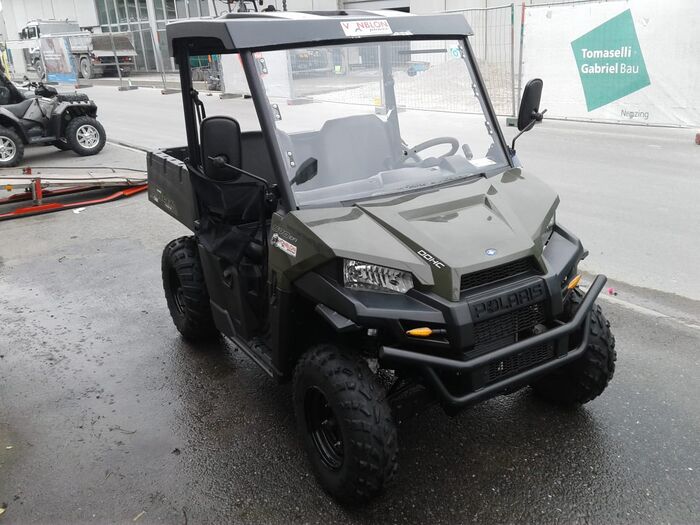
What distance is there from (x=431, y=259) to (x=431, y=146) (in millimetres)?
1177

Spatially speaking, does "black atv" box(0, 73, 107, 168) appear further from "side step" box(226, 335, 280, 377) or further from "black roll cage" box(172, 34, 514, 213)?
"side step" box(226, 335, 280, 377)

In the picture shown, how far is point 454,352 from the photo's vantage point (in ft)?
8.82

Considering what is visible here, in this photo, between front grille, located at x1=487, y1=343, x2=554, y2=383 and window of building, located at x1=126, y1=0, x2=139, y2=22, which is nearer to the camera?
front grille, located at x1=487, y1=343, x2=554, y2=383

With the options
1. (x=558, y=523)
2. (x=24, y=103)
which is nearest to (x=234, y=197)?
(x=558, y=523)

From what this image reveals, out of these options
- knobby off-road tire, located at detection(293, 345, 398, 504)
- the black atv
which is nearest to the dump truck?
the black atv

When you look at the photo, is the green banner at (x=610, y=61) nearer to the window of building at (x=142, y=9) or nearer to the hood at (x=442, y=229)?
the hood at (x=442, y=229)

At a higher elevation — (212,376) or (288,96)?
(288,96)

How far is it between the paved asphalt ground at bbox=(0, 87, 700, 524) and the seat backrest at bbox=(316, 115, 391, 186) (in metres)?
0.52

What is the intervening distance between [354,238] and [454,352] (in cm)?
66

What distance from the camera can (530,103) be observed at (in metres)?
3.61

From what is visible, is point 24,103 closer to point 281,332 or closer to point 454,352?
point 281,332

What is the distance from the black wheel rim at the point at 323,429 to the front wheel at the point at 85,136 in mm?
11134

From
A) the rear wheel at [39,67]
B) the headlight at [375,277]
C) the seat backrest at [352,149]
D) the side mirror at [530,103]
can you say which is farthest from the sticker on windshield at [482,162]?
the rear wheel at [39,67]

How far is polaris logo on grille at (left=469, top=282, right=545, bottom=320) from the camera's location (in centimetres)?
268
